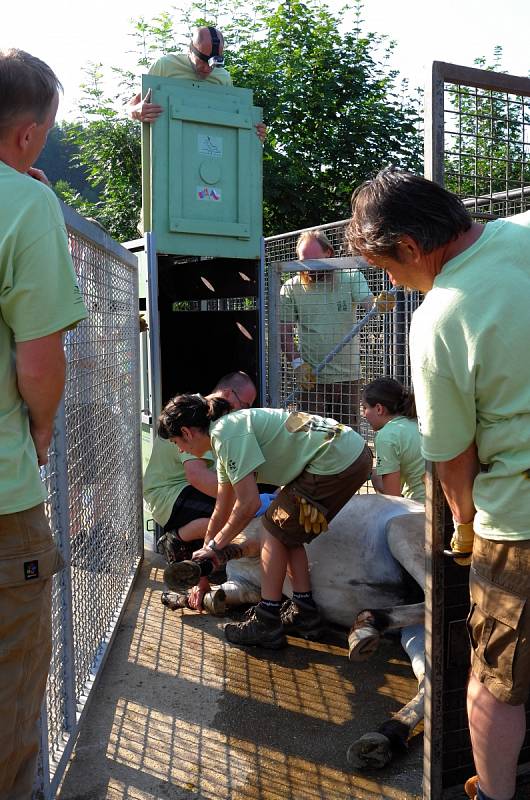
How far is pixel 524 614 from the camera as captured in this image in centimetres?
198

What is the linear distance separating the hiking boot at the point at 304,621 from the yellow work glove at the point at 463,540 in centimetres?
185

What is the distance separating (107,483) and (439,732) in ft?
7.15

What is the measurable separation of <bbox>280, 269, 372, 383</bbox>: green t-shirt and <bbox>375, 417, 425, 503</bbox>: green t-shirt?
1.14 meters

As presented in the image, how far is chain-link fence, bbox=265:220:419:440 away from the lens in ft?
18.0

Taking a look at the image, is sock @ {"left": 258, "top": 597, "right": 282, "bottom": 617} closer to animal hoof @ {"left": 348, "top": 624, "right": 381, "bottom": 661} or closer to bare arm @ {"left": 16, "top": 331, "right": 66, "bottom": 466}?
animal hoof @ {"left": 348, "top": 624, "right": 381, "bottom": 661}

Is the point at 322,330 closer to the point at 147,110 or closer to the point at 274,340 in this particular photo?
the point at 274,340

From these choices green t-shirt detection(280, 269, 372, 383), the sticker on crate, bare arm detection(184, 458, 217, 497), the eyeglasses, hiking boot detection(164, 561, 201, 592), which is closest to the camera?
hiking boot detection(164, 561, 201, 592)

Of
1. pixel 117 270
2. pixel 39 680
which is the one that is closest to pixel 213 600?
pixel 117 270

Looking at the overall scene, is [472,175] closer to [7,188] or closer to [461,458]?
[461,458]

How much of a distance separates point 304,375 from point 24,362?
399 centimetres

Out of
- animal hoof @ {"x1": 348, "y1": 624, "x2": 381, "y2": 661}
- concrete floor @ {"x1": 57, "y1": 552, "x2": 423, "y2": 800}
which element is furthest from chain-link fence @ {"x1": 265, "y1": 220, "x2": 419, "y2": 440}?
animal hoof @ {"x1": 348, "y1": 624, "x2": 381, "y2": 661}

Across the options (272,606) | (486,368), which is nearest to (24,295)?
(486,368)

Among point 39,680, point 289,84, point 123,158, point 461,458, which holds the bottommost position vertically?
point 39,680

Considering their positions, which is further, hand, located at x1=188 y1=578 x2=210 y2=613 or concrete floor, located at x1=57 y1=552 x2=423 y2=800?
hand, located at x1=188 y1=578 x2=210 y2=613
